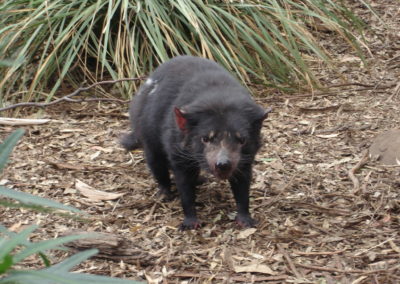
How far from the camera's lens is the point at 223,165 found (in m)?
2.93

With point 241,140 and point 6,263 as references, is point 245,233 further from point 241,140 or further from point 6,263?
point 6,263

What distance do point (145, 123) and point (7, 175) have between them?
955 mm

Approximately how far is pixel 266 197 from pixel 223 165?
29.2 inches

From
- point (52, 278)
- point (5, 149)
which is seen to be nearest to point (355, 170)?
point (5, 149)

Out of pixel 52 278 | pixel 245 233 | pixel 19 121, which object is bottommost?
pixel 245 233

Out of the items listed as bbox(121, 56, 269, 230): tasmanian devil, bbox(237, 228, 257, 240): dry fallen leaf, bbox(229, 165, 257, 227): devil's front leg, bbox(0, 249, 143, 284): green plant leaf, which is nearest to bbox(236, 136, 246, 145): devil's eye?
bbox(121, 56, 269, 230): tasmanian devil

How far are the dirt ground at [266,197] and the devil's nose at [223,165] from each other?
1.27 ft

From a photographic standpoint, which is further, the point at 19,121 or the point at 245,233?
the point at 19,121

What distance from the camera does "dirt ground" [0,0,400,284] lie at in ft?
9.38

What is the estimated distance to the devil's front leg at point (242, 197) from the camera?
10.6 feet

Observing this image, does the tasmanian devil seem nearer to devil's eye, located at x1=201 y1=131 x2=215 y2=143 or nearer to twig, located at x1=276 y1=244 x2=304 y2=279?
devil's eye, located at x1=201 y1=131 x2=215 y2=143

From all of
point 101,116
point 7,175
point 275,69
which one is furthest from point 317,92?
point 7,175

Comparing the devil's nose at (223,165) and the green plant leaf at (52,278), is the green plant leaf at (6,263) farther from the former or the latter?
the devil's nose at (223,165)

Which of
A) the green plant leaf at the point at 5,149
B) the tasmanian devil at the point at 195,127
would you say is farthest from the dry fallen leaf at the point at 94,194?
the green plant leaf at the point at 5,149
